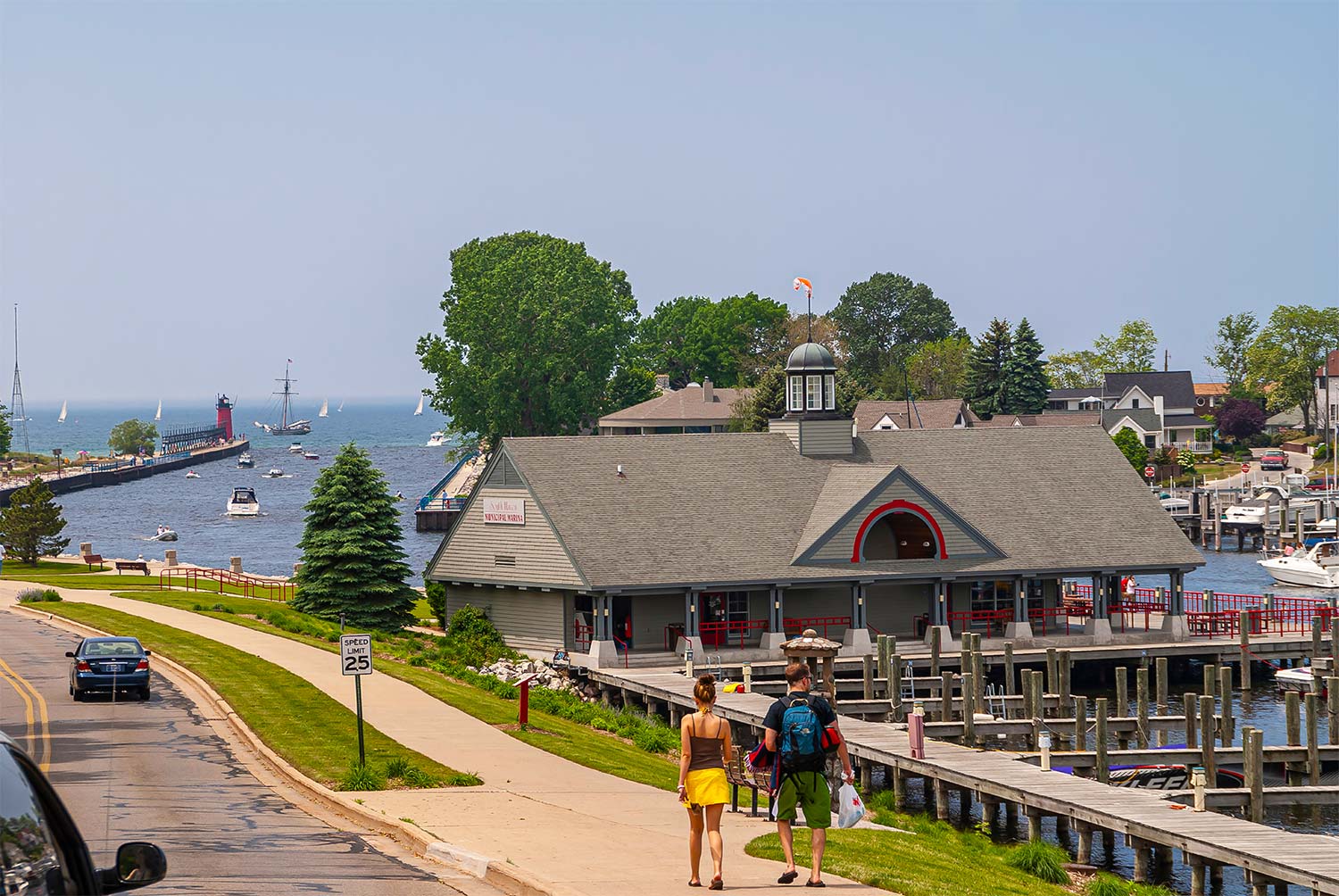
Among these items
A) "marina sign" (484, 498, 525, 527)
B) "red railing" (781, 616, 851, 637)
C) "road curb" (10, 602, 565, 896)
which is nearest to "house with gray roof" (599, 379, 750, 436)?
"marina sign" (484, 498, 525, 527)

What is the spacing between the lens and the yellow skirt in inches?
743

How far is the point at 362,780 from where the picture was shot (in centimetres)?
2666

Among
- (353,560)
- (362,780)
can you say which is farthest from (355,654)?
(353,560)

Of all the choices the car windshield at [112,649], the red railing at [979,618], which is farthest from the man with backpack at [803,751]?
the red railing at [979,618]

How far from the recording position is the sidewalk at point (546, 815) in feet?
65.6

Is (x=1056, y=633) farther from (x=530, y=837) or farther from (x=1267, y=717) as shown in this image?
(x=530, y=837)

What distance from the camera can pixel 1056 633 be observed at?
57125 millimetres

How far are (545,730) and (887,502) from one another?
70.8ft

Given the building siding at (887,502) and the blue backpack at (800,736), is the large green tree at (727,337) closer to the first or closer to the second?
the building siding at (887,502)

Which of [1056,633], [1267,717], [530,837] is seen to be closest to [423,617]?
[1056,633]

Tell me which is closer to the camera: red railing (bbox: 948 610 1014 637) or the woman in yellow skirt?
the woman in yellow skirt

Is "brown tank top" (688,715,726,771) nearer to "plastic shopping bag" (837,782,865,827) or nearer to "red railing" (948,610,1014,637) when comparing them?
"plastic shopping bag" (837,782,865,827)

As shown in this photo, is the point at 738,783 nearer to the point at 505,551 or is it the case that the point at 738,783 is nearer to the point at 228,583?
the point at 505,551

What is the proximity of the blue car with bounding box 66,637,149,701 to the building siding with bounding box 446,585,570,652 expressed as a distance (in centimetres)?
1765
